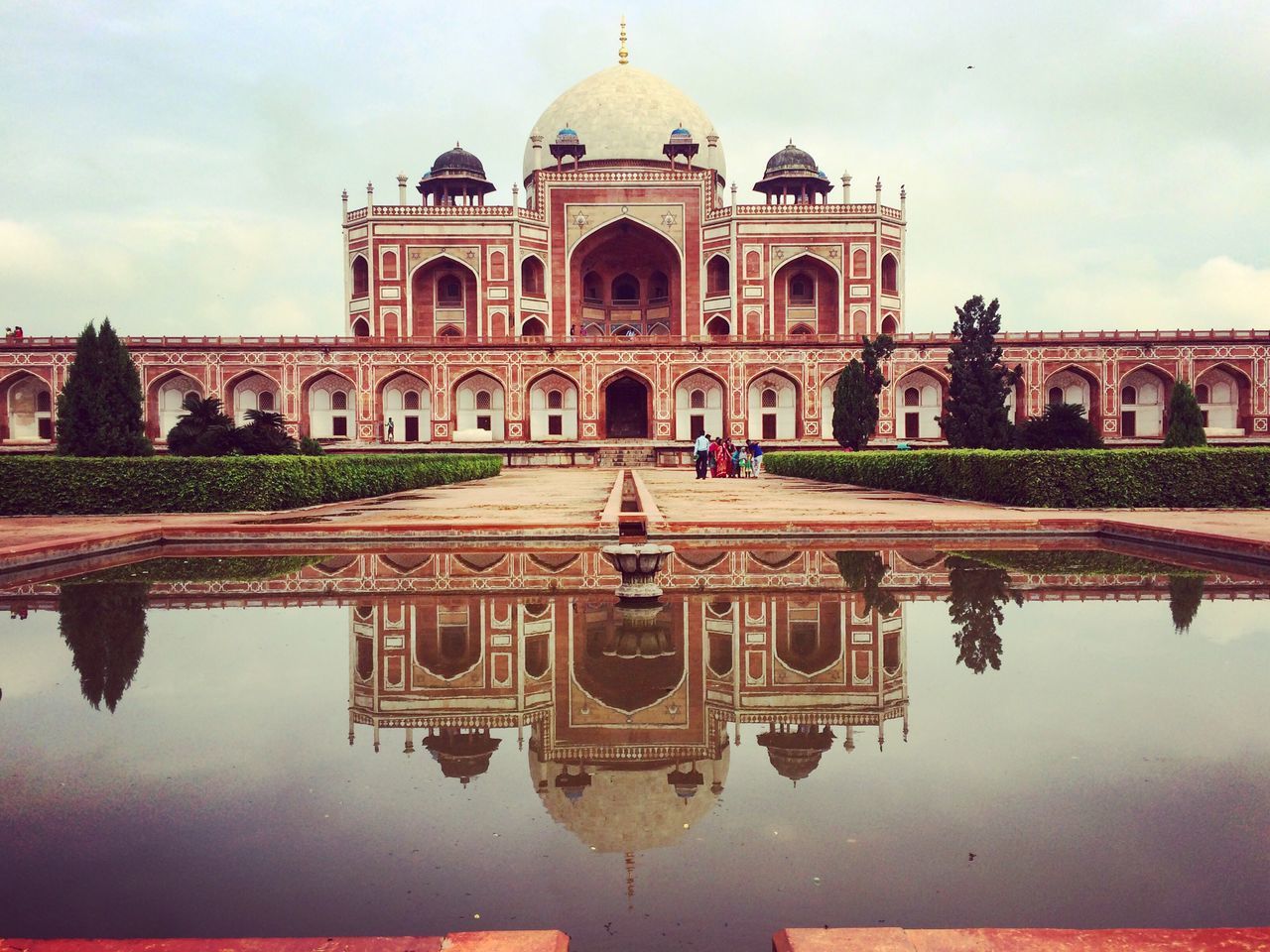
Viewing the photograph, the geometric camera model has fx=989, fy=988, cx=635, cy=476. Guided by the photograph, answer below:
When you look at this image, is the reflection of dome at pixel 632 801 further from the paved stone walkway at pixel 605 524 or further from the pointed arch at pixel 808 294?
the pointed arch at pixel 808 294

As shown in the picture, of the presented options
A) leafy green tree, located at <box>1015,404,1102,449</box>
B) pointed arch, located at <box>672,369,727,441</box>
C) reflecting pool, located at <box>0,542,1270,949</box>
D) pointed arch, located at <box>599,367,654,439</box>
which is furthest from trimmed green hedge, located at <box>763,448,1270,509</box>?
pointed arch, located at <box>599,367,654,439</box>

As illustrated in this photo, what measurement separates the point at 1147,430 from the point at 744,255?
12567 mm

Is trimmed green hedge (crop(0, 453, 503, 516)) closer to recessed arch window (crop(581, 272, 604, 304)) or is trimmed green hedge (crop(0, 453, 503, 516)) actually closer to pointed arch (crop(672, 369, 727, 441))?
pointed arch (crop(672, 369, 727, 441))

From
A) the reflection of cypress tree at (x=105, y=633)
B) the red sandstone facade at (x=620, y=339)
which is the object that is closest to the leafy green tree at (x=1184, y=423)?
the red sandstone facade at (x=620, y=339)

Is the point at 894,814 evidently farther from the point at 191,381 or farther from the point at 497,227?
the point at 497,227

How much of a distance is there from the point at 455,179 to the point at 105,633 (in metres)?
30.4

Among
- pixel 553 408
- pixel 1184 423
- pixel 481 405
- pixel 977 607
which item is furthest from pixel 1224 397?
pixel 977 607

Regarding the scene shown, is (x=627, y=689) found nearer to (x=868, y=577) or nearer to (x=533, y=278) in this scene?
(x=868, y=577)

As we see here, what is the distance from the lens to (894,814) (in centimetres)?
204

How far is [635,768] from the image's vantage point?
7.51 ft

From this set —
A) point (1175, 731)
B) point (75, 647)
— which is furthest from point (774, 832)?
point (75, 647)

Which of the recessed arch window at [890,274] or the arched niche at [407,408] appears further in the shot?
the recessed arch window at [890,274]

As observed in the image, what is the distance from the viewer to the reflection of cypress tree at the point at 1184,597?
409 cm

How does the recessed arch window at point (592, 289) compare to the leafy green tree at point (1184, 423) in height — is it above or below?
above
